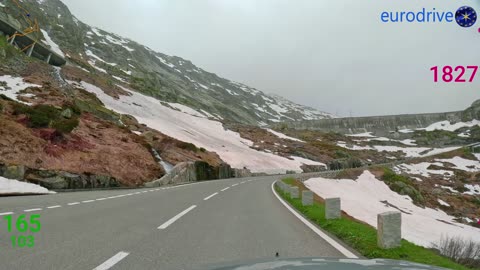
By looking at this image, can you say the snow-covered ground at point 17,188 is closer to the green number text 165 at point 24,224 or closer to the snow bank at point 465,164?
the green number text 165 at point 24,224

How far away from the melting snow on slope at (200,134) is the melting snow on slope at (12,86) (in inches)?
747

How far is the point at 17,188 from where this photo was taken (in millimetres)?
18281

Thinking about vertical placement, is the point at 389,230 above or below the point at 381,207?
above

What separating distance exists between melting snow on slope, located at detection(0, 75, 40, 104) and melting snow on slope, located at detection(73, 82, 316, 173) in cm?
1896

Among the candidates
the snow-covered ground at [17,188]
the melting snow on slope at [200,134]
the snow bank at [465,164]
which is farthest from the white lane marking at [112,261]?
the snow bank at [465,164]

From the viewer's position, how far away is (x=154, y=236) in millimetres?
7508

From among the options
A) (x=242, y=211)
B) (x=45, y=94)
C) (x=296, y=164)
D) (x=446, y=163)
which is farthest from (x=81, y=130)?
(x=446, y=163)

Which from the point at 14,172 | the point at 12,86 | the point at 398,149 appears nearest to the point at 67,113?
the point at 12,86

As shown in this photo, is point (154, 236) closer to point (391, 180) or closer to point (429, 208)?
point (429, 208)

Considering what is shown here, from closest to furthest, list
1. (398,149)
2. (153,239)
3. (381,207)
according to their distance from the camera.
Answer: (153,239), (381,207), (398,149)

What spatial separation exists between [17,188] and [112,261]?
50.9 feet

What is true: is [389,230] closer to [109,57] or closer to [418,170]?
[418,170]

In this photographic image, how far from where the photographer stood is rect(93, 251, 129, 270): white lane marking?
5120mm

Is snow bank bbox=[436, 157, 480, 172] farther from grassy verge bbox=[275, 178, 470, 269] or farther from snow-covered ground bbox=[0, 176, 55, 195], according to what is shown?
grassy verge bbox=[275, 178, 470, 269]
